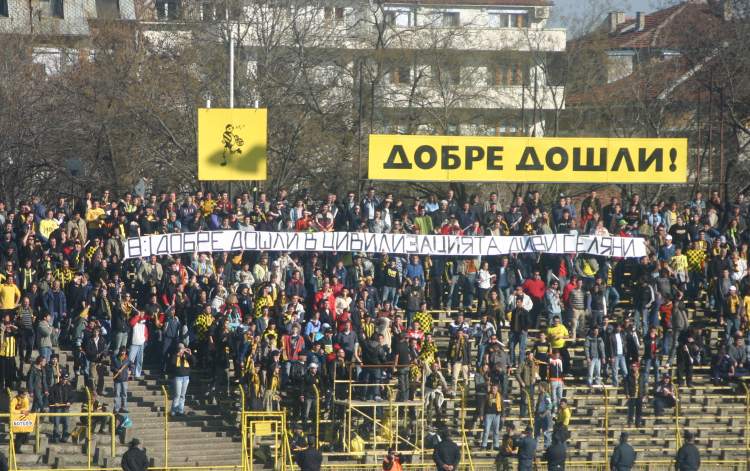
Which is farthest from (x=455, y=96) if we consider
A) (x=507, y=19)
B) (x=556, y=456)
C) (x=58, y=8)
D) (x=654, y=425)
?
(x=507, y=19)

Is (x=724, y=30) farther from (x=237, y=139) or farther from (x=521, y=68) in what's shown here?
(x=237, y=139)

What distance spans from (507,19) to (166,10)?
30735mm

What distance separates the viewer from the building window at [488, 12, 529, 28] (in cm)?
8388

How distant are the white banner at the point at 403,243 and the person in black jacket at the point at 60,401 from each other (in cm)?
498

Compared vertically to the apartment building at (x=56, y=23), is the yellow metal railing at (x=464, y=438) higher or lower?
lower

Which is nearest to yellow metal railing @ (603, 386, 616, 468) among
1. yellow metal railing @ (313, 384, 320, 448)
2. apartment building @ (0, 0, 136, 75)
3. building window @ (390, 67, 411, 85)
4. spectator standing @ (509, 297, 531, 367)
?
spectator standing @ (509, 297, 531, 367)

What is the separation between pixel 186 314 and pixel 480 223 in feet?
→ 25.7

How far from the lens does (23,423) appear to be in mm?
Result: 26344

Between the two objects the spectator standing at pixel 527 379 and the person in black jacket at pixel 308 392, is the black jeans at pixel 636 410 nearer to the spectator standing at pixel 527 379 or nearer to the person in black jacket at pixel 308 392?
the spectator standing at pixel 527 379

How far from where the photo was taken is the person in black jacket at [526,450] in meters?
26.6

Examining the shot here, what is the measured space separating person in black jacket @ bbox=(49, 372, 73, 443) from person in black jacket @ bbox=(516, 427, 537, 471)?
835 centimetres

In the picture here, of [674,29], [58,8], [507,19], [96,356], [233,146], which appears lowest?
[96,356]

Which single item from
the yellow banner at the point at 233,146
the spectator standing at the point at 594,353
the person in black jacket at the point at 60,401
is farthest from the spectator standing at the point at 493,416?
the yellow banner at the point at 233,146

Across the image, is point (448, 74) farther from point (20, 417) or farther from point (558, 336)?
point (20, 417)
